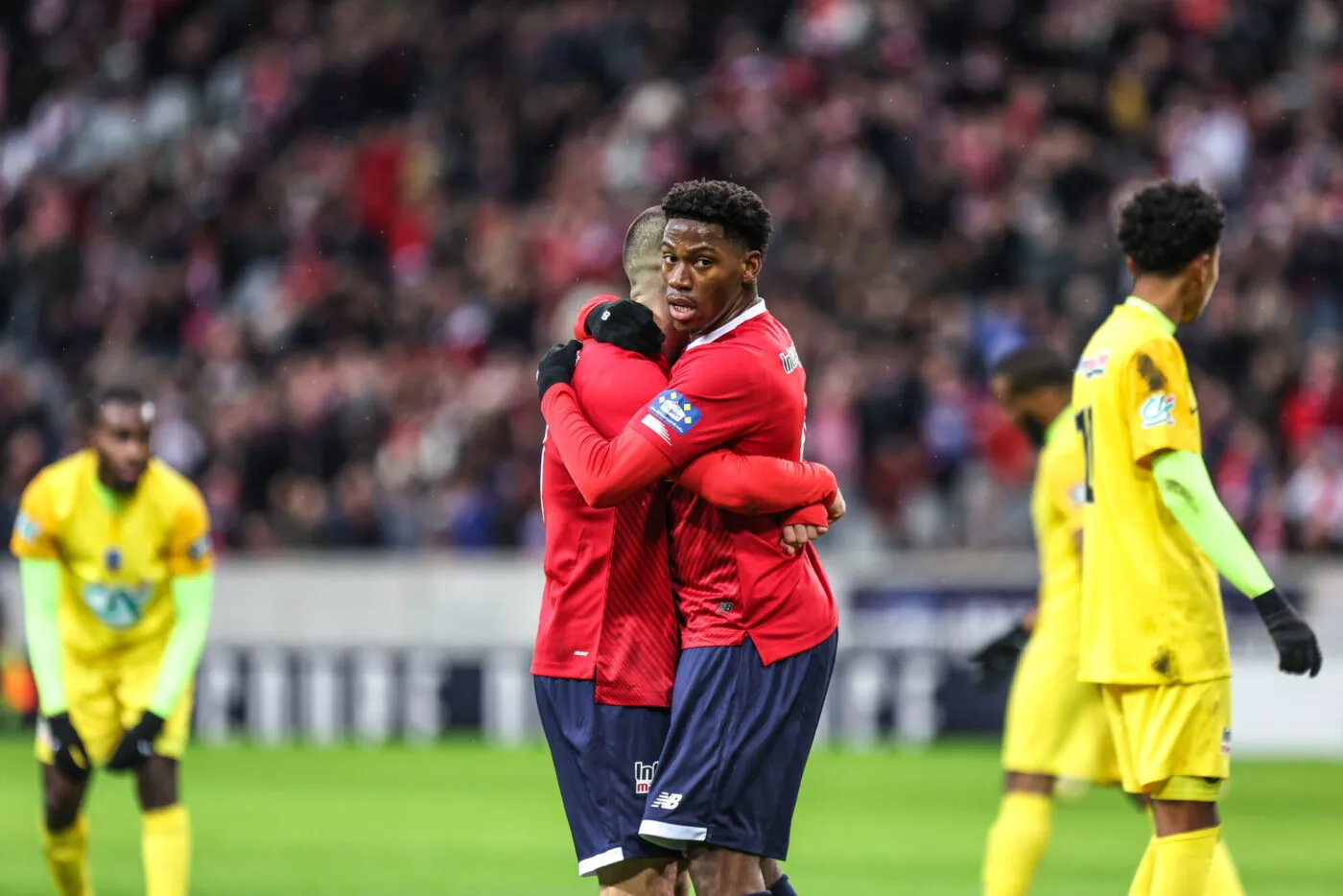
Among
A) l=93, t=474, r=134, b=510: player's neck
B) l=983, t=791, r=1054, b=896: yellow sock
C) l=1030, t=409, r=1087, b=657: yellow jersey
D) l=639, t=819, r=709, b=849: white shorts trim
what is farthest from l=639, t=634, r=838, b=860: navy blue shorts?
l=93, t=474, r=134, b=510: player's neck

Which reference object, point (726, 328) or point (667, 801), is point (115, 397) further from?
point (667, 801)

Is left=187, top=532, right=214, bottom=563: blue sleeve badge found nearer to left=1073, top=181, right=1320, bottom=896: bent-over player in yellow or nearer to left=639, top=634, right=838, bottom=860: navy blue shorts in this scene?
left=639, top=634, right=838, bottom=860: navy blue shorts

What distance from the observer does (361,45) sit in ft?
73.9

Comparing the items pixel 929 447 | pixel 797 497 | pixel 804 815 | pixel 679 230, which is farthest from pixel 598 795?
pixel 929 447

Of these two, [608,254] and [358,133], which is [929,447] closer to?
[608,254]

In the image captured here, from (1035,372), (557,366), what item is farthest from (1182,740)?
(1035,372)

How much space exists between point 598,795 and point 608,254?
13.4 meters

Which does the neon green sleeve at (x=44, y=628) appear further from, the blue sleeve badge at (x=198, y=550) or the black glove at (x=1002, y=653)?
the black glove at (x=1002, y=653)

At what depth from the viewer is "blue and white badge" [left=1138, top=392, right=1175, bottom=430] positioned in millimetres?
5648

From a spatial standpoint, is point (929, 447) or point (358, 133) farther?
point (358, 133)

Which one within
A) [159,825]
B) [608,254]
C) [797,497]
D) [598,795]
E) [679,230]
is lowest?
[159,825]

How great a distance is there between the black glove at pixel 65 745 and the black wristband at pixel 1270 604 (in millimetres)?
4300

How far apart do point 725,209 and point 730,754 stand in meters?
1.34

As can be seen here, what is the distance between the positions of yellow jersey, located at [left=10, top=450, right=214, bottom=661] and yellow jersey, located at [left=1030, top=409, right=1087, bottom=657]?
321 cm
